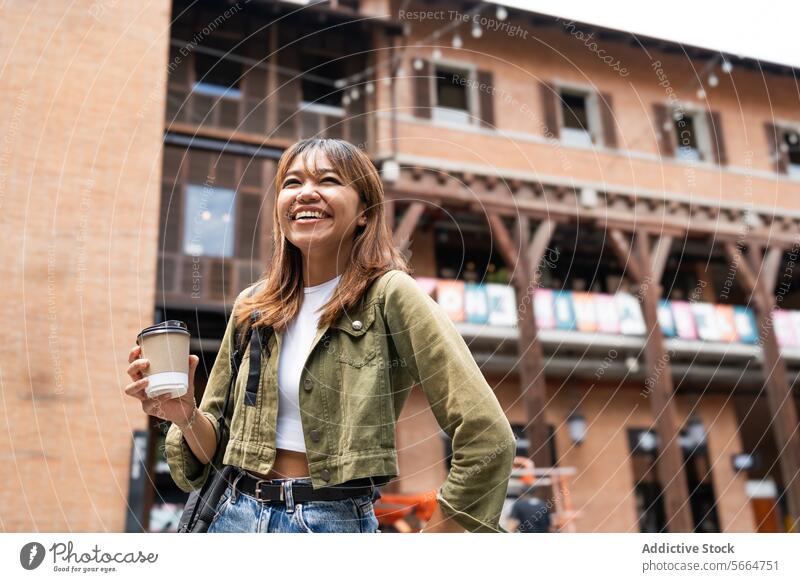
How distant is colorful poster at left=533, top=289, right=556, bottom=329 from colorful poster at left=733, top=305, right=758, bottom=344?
6.92 ft

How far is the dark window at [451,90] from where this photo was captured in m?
6.18

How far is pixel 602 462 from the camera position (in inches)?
280

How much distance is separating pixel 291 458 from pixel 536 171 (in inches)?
217

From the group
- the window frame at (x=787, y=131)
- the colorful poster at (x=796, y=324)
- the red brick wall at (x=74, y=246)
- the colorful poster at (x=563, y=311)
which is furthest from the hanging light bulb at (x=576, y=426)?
the red brick wall at (x=74, y=246)

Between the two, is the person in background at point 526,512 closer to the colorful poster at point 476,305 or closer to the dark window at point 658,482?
the colorful poster at point 476,305

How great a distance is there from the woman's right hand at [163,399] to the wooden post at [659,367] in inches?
192

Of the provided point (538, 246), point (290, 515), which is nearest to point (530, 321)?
point (538, 246)

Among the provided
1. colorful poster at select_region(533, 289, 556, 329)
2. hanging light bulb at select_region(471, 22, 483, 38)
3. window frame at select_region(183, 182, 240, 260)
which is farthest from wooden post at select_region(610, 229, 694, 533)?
window frame at select_region(183, 182, 240, 260)

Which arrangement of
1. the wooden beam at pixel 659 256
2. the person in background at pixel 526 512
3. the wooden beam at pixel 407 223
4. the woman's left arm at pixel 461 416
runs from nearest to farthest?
1. the woman's left arm at pixel 461 416
2. the person in background at pixel 526 512
3. the wooden beam at pixel 407 223
4. the wooden beam at pixel 659 256

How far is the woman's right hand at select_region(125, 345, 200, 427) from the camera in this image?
3.69ft
